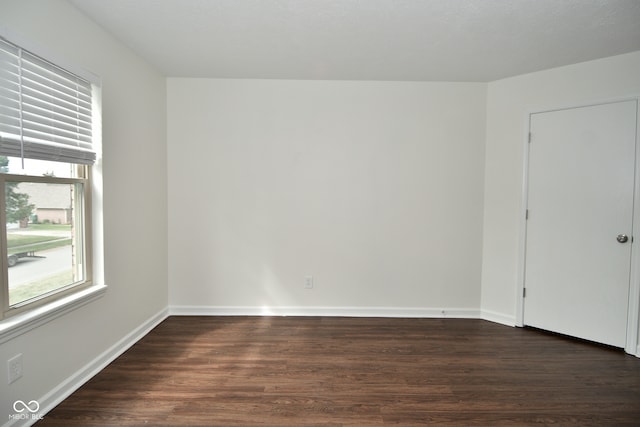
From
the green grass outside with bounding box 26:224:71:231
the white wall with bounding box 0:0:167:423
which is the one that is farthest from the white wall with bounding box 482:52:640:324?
the green grass outside with bounding box 26:224:71:231

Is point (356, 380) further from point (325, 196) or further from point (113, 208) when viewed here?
point (113, 208)

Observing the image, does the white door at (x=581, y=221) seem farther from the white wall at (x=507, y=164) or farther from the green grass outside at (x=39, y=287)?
the green grass outside at (x=39, y=287)

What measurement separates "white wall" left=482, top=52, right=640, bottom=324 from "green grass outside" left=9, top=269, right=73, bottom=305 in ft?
12.5

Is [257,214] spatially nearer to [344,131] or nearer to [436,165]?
[344,131]

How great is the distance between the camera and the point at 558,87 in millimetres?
2926

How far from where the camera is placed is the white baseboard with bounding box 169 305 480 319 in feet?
11.1

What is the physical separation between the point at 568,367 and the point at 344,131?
2.85 metres

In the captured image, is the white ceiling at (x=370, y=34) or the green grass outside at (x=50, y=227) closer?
the green grass outside at (x=50, y=227)

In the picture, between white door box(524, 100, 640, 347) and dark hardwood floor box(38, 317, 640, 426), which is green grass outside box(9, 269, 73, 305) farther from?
white door box(524, 100, 640, 347)

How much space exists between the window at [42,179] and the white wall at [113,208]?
14 cm

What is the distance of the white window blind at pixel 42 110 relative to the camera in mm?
1629

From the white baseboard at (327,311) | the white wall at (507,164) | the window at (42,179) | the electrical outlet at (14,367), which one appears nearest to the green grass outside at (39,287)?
the window at (42,179)

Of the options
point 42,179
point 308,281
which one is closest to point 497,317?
point 308,281

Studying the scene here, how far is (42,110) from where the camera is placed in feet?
6.00
